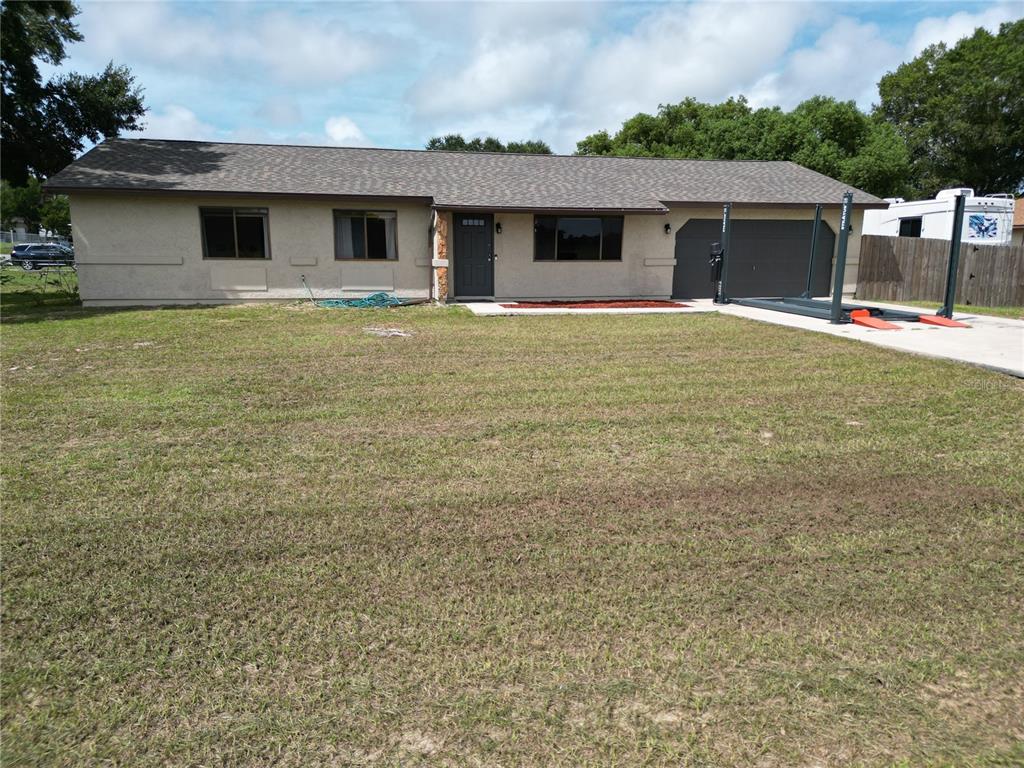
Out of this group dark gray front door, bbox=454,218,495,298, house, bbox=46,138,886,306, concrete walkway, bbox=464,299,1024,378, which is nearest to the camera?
concrete walkway, bbox=464,299,1024,378

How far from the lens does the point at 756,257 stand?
62.7 ft

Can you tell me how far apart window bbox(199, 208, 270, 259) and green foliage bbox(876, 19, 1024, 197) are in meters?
39.9

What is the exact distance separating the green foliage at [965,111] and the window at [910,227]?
926 inches

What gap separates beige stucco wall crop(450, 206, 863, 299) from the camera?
1769 centimetres

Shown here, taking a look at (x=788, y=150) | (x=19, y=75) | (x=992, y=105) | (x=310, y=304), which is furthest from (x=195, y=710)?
(x=992, y=105)

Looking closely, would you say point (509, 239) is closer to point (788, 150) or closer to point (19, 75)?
point (19, 75)

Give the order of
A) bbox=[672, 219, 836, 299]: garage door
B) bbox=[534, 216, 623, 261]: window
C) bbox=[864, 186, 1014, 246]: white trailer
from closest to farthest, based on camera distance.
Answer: bbox=[534, 216, 623, 261]: window < bbox=[672, 219, 836, 299]: garage door < bbox=[864, 186, 1014, 246]: white trailer

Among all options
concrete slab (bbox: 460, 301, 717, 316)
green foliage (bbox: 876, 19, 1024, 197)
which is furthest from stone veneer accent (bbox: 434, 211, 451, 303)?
green foliage (bbox: 876, 19, 1024, 197)

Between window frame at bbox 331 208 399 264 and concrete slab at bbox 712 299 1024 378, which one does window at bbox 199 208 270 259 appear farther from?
concrete slab at bbox 712 299 1024 378

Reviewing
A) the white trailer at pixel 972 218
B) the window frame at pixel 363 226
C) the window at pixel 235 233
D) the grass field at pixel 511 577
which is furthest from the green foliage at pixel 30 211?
the grass field at pixel 511 577

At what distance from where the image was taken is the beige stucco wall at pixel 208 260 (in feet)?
52.1

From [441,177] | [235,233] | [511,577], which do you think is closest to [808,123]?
[441,177]

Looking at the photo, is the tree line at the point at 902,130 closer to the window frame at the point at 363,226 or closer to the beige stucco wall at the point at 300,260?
the beige stucco wall at the point at 300,260

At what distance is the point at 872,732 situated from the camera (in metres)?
2.49
